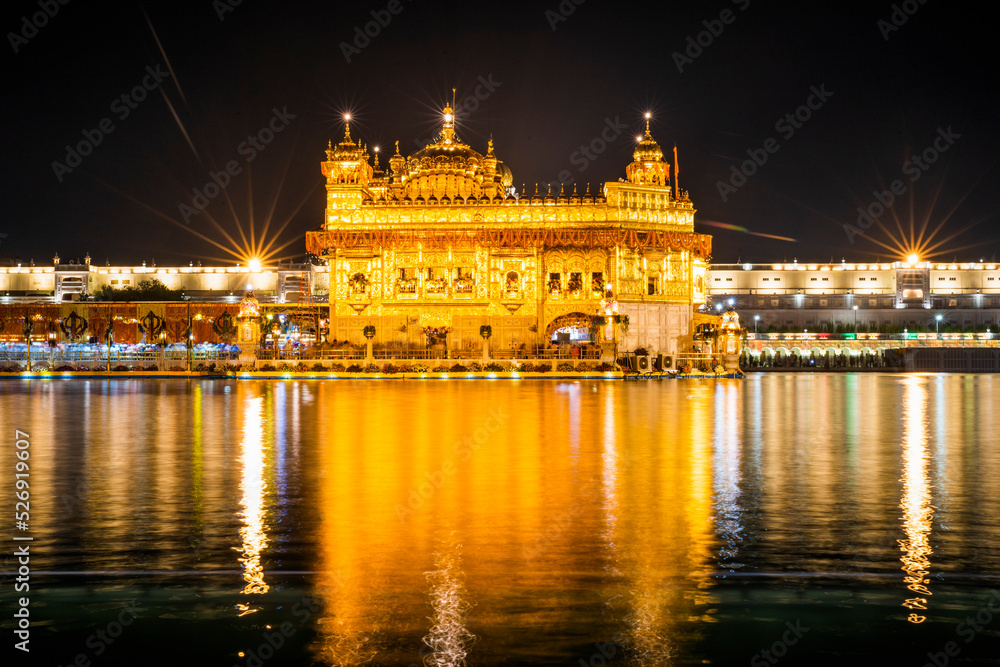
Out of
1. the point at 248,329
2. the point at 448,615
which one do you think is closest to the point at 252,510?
the point at 448,615

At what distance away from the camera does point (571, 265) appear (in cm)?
6281

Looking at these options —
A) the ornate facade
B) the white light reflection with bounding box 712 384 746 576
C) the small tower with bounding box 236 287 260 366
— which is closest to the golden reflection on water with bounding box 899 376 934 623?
the white light reflection with bounding box 712 384 746 576

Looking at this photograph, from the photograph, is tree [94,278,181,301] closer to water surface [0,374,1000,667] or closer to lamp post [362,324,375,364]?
lamp post [362,324,375,364]

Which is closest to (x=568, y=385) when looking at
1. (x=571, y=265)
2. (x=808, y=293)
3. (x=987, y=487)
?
(x=571, y=265)

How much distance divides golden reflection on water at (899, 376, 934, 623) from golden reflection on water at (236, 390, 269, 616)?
5704 millimetres

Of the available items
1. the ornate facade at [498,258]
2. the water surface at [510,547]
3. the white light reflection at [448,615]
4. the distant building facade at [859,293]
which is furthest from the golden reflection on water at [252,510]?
the distant building facade at [859,293]

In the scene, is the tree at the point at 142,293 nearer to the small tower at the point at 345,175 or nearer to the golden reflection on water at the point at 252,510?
the small tower at the point at 345,175

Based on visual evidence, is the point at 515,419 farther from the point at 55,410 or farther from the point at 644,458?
the point at 55,410

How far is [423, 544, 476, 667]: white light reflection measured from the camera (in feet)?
22.6

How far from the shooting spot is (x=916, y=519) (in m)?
11.4

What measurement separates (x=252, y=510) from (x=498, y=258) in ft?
169

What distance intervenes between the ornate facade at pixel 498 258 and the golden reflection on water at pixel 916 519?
40824 mm

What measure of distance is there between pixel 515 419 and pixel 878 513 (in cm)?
Answer: 1377

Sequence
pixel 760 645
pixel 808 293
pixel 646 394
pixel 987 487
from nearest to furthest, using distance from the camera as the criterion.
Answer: pixel 760 645 → pixel 987 487 → pixel 646 394 → pixel 808 293
